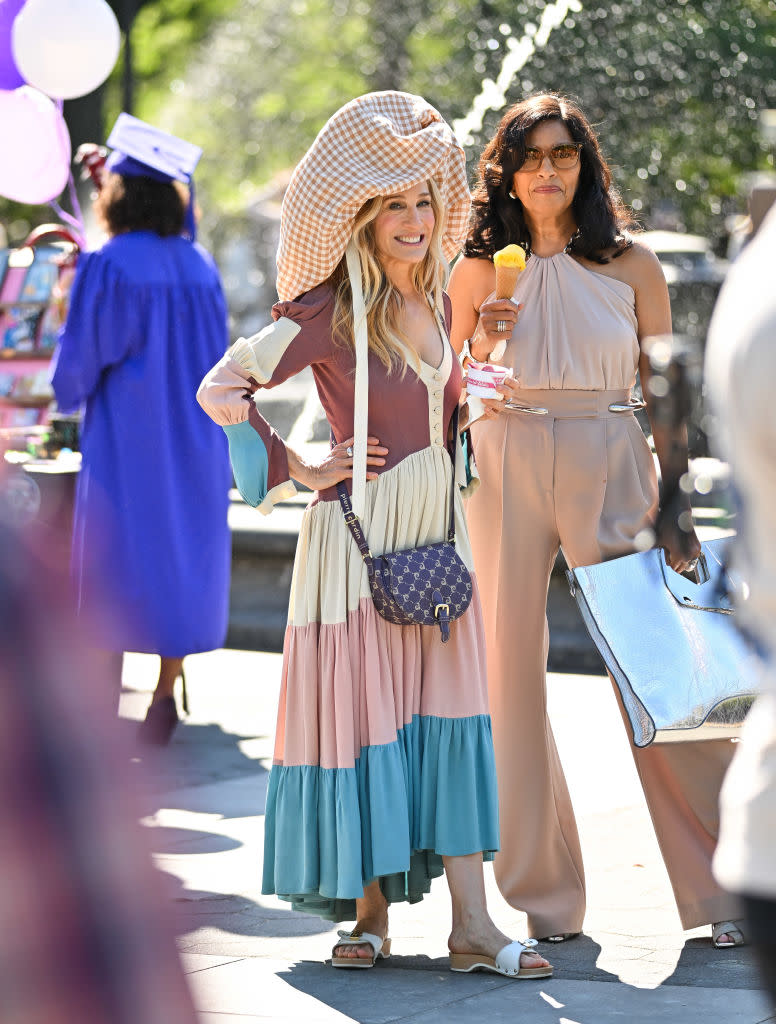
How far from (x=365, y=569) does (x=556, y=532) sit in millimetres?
679

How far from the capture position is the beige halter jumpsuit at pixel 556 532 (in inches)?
174

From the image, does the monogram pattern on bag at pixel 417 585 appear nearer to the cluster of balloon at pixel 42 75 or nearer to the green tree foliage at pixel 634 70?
the cluster of balloon at pixel 42 75

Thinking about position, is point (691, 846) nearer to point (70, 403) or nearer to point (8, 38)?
point (70, 403)

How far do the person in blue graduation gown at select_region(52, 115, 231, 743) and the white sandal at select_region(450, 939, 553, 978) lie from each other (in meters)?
2.49

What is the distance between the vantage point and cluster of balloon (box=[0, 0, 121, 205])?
6.79 m

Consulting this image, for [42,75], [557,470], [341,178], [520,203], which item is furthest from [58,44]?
[557,470]

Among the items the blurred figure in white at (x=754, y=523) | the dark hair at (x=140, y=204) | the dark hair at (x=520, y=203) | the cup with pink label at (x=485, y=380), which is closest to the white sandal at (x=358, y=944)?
the cup with pink label at (x=485, y=380)

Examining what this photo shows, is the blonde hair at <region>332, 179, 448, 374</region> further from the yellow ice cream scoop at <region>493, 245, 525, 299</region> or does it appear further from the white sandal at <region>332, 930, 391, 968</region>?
the white sandal at <region>332, 930, 391, 968</region>

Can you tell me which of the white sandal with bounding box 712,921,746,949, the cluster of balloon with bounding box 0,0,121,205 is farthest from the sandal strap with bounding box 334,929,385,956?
the cluster of balloon with bounding box 0,0,121,205

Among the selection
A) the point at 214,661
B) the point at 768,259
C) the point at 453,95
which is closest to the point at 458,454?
the point at 768,259

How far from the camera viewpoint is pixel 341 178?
4.12 metres

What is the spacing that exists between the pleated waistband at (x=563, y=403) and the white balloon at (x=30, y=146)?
3189 mm

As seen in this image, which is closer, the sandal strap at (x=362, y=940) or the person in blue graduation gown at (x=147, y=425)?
the sandal strap at (x=362, y=940)

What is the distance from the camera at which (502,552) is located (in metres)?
4.55
